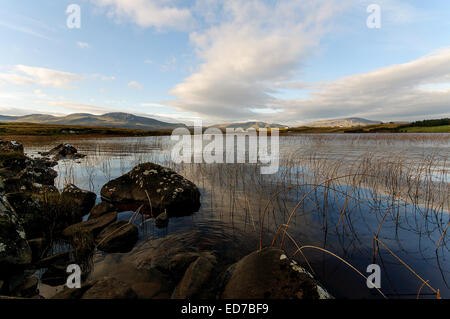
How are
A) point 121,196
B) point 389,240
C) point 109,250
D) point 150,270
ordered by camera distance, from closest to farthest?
point 150,270
point 109,250
point 389,240
point 121,196

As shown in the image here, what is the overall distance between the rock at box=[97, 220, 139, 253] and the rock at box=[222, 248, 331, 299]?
3133 millimetres

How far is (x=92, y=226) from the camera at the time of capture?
5.61 metres

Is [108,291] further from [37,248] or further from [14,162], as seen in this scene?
[14,162]

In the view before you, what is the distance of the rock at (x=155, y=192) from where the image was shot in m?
7.48

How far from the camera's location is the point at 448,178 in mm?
10336

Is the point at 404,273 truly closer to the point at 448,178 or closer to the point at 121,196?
the point at 121,196

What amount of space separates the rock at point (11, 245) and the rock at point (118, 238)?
1349mm

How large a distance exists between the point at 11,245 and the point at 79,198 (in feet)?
12.2

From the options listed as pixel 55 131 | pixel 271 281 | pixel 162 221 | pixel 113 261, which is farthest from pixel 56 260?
pixel 55 131

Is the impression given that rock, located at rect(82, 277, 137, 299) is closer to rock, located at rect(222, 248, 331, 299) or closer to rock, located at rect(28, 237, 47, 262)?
rock, located at rect(222, 248, 331, 299)
